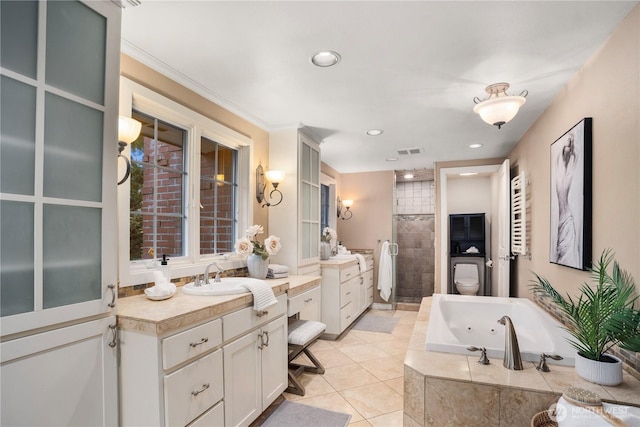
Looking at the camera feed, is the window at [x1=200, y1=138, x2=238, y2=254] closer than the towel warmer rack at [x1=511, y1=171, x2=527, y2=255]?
Yes

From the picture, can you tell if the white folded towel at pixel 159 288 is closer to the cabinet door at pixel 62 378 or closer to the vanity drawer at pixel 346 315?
the cabinet door at pixel 62 378

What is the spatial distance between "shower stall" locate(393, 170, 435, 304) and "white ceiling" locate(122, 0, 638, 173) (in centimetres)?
287

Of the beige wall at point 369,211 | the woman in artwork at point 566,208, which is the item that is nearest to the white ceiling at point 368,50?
the woman in artwork at point 566,208

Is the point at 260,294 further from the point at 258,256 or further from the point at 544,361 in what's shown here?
the point at 544,361

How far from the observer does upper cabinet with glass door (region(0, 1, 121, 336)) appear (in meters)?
1.18

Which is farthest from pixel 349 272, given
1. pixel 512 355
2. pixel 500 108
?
pixel 500 108

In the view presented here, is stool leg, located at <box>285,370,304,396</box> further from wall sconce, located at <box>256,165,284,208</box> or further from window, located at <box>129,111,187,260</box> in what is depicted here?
wall sconce, located at <box>256,165,284,208</box>

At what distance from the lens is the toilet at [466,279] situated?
17.4 ft

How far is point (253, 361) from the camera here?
2148mm

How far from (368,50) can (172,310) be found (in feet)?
5.82

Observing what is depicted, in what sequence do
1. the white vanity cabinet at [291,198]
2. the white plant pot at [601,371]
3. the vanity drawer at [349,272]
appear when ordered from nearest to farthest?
the white plant pot at [601,371], the white vanity cabinet at [291,198], the vanity drawer at [349,272]

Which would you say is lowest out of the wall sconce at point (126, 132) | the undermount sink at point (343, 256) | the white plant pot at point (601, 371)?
the white plant pot at point (601, 371)

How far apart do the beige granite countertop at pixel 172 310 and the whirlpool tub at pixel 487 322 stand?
136 centimetres

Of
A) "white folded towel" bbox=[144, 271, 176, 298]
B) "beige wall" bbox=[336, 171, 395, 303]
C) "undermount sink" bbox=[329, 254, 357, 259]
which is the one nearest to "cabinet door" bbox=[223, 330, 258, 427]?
"white folded towel" bbox=[144, 271, 176, 298]
